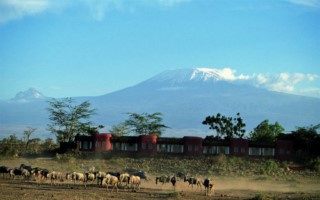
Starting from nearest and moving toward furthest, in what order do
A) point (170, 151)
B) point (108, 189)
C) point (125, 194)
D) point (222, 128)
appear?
1. point (125, 194)
2. point (108, 189)
3. point (170, 151)
4. point (222, 128)

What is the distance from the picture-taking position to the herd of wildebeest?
137 ft

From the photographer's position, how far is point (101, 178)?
42656mm

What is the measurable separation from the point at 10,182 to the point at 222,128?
3560 centimetres

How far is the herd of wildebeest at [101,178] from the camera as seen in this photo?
137 ft

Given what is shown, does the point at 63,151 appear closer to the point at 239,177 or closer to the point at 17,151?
the point at 17,151

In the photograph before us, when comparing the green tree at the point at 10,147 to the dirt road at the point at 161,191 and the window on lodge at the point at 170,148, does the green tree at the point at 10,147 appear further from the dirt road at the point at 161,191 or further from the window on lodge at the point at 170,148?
the dirt road at the point at 161,191

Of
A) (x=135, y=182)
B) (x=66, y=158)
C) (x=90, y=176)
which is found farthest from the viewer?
(x=66, y=158)

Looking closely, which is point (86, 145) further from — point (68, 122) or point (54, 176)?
point (54, 176)

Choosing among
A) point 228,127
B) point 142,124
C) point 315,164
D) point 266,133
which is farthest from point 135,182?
point 142,124

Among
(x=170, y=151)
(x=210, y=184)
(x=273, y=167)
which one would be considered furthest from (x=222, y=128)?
(x=210, y=184)

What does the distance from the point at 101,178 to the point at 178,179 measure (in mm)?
8762

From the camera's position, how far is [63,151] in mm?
65188

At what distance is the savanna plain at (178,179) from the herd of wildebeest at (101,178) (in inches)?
17.8

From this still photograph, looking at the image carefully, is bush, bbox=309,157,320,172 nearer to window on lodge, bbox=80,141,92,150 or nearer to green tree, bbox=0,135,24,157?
window on lodge, bbox=80,141,92,150
